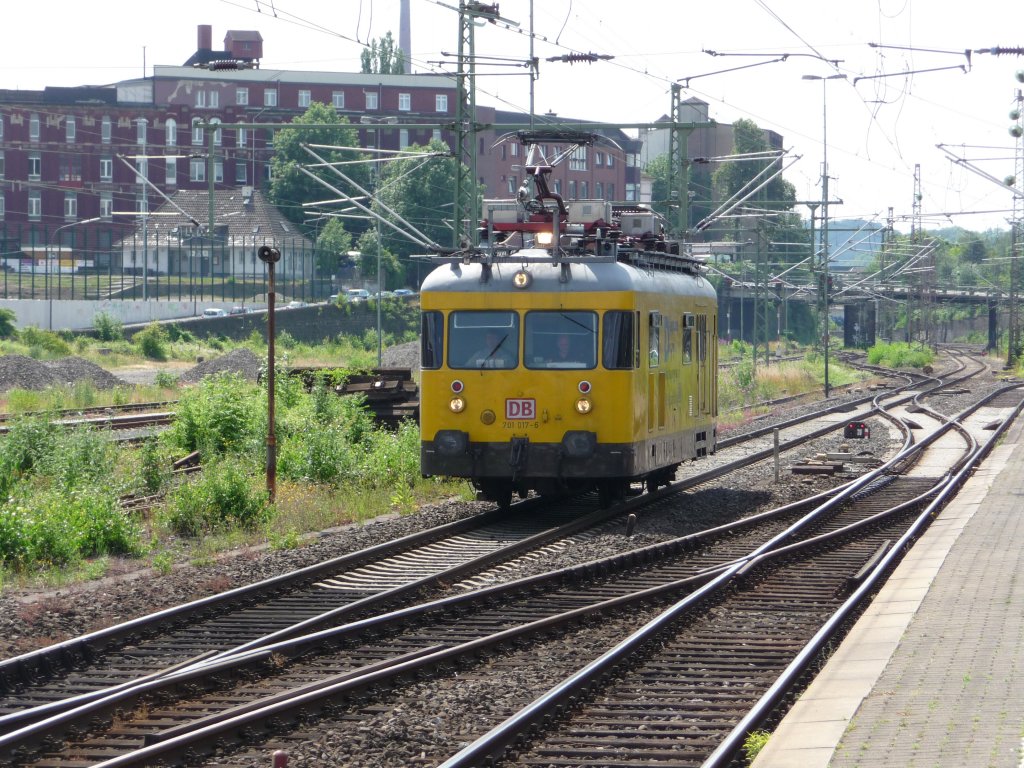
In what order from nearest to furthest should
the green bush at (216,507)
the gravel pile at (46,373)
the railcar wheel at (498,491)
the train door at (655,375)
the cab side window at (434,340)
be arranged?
the green bush at (216,507) < the cab side window at (434,340) < the train door at (655,375) < the railcar wheel at (498,491) < the gravel pile at (46,373)

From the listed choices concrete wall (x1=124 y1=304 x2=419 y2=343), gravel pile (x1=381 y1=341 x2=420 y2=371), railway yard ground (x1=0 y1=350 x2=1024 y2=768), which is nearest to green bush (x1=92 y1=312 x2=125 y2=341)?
concrete wall (x1=124 y1=304 x2=419 y2=343)

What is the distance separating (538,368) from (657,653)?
692 centimetres

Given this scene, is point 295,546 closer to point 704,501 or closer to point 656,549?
point 656,549

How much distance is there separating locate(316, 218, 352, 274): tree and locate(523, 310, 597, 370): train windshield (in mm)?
67679

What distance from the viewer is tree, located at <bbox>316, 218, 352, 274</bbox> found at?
85.6 meters

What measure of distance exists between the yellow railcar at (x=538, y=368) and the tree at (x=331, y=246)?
221 ft

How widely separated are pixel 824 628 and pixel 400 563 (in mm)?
4748

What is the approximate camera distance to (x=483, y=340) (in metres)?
16.8

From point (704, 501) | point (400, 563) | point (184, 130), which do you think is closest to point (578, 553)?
point (400, 563)

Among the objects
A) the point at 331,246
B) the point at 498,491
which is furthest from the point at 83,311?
the point at 498,491

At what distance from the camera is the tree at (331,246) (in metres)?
85.6

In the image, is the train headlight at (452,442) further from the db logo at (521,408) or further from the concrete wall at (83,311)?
the concrete wall at (83,311)

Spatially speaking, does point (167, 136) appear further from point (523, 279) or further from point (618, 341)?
point (618, 341)

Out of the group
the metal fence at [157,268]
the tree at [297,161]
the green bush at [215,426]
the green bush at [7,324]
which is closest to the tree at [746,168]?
the tree at [297,161]
